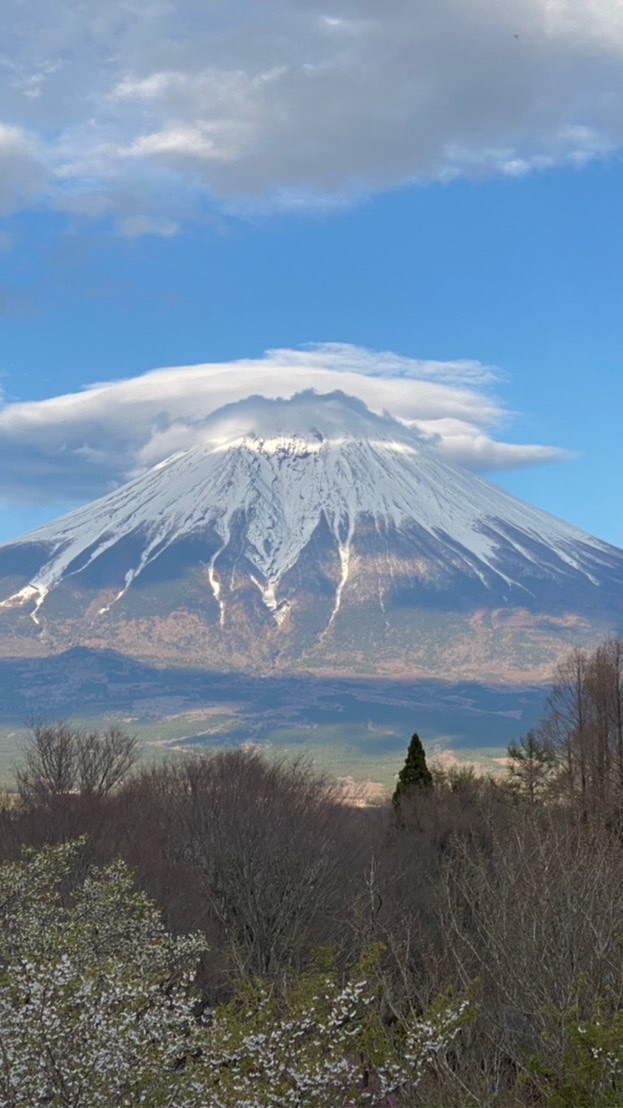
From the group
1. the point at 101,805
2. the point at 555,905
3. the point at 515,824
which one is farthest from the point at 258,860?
the point at 555,905

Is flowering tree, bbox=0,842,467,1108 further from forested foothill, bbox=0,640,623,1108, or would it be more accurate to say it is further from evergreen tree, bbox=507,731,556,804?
evergreen tree, bbox=507,731,556,804

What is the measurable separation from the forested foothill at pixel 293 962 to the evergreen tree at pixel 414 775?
30.7 feet

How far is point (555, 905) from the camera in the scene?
55.4 feet

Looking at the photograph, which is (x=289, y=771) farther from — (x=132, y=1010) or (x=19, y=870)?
(x=132, y=1010)

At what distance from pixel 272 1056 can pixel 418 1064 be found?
148 centimetres

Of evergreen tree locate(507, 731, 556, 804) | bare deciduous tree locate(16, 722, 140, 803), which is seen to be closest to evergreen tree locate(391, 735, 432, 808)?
evergreen tree locate(507, 731, 556, 804)

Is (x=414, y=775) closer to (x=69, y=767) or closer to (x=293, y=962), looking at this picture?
(x=69, y=767)

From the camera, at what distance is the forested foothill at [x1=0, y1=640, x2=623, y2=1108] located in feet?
41.6

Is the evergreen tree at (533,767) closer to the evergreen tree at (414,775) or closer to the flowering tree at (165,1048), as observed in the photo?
the evergreen tree at (414,775)

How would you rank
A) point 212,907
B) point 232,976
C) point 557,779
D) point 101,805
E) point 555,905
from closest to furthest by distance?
point 555,905 → point 232,976 → point 212,907 → point 101,805 → point 557,779

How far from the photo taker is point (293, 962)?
32.0m

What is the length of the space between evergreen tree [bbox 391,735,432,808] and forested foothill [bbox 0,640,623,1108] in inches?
368

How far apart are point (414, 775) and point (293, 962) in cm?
2551

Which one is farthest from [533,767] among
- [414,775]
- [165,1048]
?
[165,1048]
